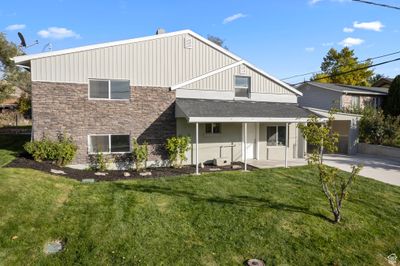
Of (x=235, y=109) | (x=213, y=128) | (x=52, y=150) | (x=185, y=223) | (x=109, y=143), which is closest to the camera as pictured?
(x=185, y=223)

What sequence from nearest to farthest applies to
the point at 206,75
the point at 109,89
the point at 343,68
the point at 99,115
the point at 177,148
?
the point at 99,115, the point at 109,89, the point at 177,148, the point at 206,75, the point at 343,68

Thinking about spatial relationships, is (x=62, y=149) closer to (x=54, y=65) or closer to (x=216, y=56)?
(x=54, y=65)

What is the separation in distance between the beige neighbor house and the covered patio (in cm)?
6

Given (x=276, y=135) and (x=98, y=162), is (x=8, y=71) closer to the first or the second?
(x=98, y=162)

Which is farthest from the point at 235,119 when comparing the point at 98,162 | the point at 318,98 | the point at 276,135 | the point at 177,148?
the point at 318,98

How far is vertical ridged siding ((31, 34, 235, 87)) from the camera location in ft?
42.6

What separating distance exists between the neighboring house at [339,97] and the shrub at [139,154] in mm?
18897

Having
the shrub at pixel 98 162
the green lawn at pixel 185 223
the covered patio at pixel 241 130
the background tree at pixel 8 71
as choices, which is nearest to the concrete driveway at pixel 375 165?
the covered patio at pixel 241 130

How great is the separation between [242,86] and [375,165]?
29.3 ft

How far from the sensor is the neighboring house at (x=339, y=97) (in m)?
26.5

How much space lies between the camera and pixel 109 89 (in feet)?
45.9

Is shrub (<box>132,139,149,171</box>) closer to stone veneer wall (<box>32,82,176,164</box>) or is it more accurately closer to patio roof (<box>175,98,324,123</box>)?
stone veneer wall (<box>32,82,176,164</box>)

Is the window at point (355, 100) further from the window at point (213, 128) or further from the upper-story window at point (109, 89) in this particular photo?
the upper-story window at point (109, 89)

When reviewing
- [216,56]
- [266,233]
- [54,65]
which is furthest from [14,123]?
[266,233]
